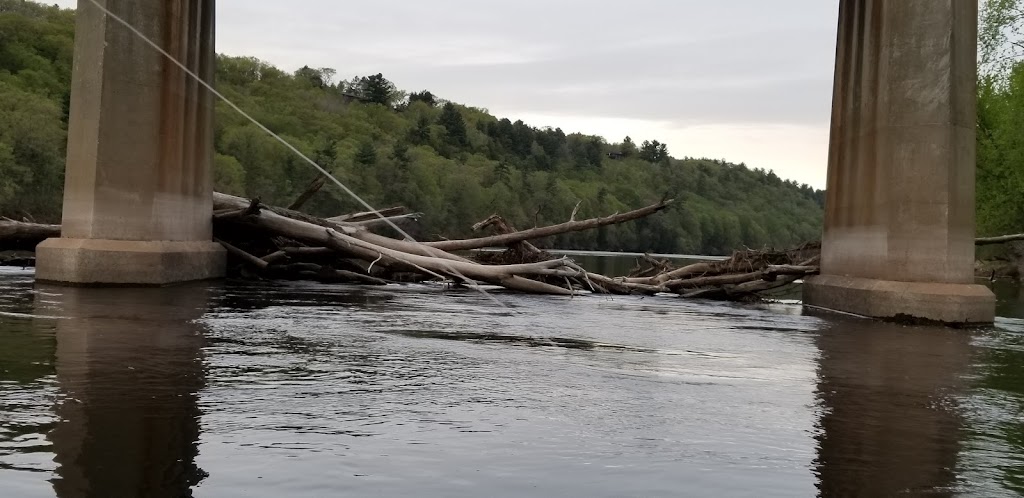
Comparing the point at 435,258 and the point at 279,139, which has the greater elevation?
the point at 279,139

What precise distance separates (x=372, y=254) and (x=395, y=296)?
199 centimetres

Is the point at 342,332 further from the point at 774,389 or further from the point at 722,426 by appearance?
the point at 722,426

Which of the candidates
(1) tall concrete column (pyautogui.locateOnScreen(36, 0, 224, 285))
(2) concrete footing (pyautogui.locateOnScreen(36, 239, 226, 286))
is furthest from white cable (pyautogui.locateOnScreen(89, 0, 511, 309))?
(2) concrete footing (pyautogui.locateOnScreen(36, 239, 226, 286))

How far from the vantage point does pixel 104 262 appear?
1559 cm

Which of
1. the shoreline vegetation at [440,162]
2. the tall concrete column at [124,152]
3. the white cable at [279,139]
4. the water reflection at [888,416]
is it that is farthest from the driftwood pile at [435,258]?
the shoreline vegetation at [440,162]

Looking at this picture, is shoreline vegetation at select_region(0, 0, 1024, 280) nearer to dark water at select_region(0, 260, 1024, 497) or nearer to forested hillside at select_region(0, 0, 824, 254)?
forested hillside at select_region(0, 0, 824, 254)

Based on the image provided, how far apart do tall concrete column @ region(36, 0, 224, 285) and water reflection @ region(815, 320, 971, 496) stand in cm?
Answer: 1087

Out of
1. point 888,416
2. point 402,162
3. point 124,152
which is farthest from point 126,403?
point 402,162

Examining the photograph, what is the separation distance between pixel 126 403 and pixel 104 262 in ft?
36.5

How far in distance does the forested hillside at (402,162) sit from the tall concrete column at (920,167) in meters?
63.5

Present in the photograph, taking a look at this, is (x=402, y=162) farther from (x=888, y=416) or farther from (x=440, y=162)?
(x=888, y=416)

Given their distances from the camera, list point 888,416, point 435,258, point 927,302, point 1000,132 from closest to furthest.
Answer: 1. point 888,416
2. point 927,302
3. point 435,258
4. point 1000,132

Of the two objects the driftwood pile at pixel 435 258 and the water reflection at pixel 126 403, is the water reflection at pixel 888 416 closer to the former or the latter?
the water reflection at pixel 126 403

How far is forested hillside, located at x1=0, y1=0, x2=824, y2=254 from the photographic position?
8538 cm
